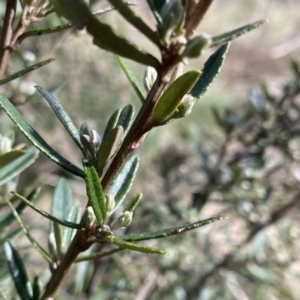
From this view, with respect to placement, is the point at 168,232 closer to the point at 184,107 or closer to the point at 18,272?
the point at 184,107

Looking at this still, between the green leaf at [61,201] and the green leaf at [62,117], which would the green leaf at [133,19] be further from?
the green leaf at [61,201]

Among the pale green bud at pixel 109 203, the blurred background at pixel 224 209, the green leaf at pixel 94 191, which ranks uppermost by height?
the green leaf at pixel 94 191

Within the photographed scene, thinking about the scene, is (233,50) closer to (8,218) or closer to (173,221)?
(173,221)

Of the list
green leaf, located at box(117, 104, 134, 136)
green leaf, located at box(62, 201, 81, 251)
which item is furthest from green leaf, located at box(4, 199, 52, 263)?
green leaf, located at box(117, 104, 134, 136)

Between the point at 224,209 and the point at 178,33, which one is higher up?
the point at 178,33

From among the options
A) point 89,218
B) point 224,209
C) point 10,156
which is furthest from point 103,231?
point 224,209

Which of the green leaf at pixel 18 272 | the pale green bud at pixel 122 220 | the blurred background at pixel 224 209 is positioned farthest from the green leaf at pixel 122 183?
the blurred background at pixel 224 209
